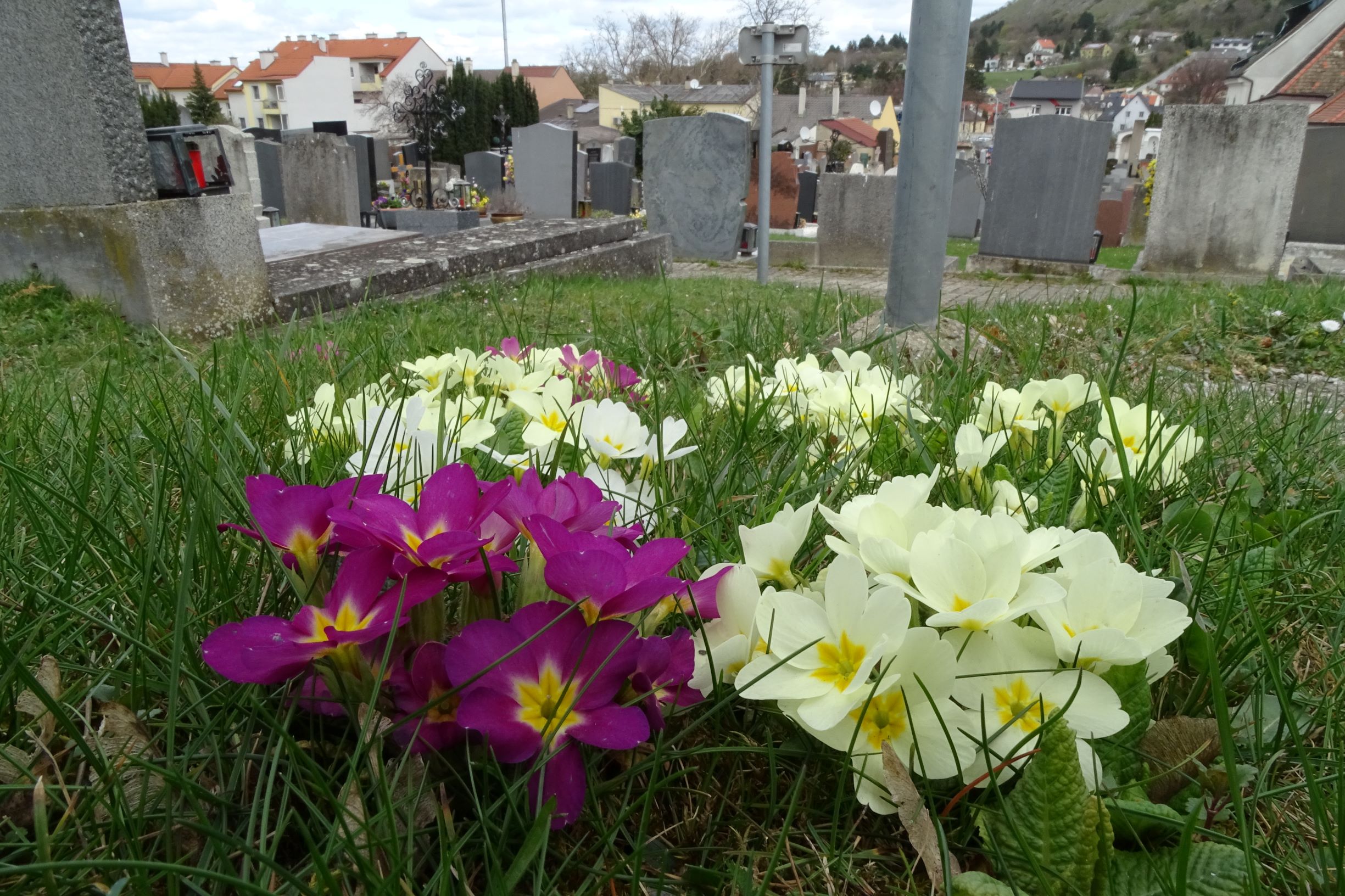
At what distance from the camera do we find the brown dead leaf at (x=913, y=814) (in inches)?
27.1

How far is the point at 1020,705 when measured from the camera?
0.73 m

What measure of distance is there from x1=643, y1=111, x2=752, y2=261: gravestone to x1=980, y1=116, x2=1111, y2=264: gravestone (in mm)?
4441

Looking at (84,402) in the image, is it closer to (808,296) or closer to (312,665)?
(312,665)

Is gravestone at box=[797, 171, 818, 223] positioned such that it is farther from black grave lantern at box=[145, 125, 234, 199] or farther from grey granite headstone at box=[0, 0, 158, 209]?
grey granite headstone at box=[0, 0, 158, 209]

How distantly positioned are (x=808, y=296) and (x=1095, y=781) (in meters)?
6.43

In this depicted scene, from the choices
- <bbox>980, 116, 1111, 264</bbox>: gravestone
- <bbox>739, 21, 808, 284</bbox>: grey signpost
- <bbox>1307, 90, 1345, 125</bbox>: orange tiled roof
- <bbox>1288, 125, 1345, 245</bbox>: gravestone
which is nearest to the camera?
<bbox>980, 116, 1111, 264</bbox>: gravestone

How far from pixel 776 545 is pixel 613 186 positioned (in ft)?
63.6

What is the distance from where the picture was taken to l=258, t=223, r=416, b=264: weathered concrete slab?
6.94 m

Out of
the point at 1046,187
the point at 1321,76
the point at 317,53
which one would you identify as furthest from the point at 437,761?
the point at 317,53

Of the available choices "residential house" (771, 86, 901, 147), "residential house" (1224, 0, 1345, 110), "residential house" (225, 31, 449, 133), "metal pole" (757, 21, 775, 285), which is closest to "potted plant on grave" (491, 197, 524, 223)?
"metal pole" (757, 21, 775, 285)

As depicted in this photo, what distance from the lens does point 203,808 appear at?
71 cm

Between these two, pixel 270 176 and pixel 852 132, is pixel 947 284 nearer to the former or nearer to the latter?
pixel 270 176

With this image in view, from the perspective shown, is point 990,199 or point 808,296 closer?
point 808,296

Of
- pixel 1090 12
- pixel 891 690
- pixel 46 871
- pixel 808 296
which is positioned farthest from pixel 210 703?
pixel 1090 12
